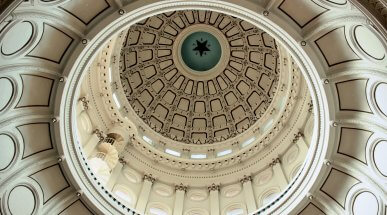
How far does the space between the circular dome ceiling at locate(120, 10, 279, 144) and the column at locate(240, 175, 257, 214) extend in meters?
6.18

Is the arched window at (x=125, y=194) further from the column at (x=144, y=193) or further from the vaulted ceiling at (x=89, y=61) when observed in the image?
the vaulted ceiling at (x=89, y=61)

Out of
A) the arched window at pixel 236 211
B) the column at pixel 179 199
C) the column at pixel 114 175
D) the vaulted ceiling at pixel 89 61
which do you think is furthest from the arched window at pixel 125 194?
the arched window at pixel 236 211

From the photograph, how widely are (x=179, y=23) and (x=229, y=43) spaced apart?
14.8ft

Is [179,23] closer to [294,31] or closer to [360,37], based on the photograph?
[294,31]

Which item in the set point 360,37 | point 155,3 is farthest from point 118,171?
point 360,37

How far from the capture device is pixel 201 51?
35.4 metres

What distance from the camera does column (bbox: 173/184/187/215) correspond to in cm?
2604

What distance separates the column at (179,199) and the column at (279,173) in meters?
6.14

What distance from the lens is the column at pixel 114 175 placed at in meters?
24.9

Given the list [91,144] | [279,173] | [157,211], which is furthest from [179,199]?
[91,144]

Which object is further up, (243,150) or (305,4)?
(243,150)

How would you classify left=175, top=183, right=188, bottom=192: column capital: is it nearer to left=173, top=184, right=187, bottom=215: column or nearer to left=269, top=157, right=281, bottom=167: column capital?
→ left=173, top=184, right=187, bottom=215: column

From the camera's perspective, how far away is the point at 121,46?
3109cm

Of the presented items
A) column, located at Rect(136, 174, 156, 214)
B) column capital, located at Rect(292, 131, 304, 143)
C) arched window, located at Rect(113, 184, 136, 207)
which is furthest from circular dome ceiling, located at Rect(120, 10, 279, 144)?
arched window, located at Rect(113, 184, 136, 207)
